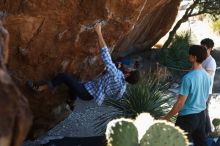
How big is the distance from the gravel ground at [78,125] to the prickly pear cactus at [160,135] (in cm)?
414

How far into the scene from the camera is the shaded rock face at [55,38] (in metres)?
7.22

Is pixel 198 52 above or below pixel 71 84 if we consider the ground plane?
above

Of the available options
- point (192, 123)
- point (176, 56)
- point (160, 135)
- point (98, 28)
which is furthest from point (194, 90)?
point (176, 56)

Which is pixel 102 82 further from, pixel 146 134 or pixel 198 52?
pixel 146 134

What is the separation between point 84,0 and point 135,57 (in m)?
8.16

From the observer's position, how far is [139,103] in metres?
8.22

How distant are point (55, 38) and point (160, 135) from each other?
3.45m

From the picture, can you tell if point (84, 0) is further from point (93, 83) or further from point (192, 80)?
point (192, 80)

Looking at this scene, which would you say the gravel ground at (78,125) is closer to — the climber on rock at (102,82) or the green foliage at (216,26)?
the climber on rock at (102,82)

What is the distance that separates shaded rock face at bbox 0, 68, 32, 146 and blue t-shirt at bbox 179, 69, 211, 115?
3.69 metres

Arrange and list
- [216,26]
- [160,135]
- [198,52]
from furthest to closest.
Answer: [216,26] → [198,52] → [160,135]

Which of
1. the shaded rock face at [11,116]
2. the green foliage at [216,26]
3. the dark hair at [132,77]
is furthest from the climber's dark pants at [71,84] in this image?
the green foliage at [216,26]

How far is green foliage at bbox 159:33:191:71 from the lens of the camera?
1580 centimetres

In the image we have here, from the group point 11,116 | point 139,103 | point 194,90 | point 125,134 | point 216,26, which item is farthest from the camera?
point 216,26
